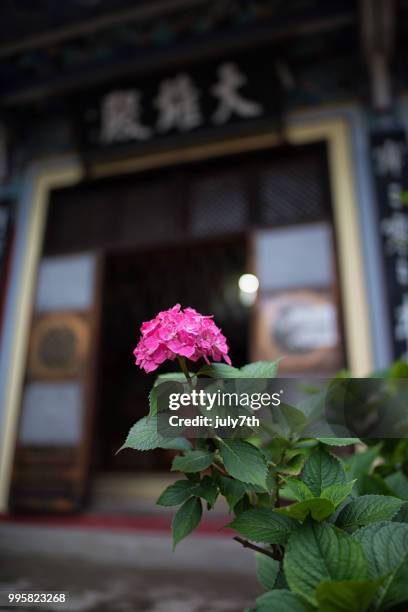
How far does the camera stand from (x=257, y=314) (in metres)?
3.45

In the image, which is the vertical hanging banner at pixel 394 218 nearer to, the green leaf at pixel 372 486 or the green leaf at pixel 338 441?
the green leaf at pixel 372 486

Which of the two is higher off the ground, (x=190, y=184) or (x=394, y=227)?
(x=190, y=184)

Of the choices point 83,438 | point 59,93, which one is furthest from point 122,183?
point 83,438

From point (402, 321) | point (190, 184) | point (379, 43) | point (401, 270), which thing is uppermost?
point (379, 43)

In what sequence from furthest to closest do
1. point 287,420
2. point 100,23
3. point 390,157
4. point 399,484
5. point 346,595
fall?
point 100,23
point 390,157
point 399,484
point 287,420
point 346,595

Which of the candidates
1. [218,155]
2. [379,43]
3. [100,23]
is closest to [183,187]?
[218,155]

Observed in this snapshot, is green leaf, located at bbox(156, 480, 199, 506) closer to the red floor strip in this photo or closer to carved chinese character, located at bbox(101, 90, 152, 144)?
the red floor strip

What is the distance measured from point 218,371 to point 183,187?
3446mm

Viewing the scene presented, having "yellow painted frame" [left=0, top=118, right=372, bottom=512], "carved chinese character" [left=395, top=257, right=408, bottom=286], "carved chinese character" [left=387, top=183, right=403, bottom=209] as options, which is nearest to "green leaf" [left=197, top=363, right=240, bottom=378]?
"yellow painted frame" [left=0, top=118, right=372, bottom=512]

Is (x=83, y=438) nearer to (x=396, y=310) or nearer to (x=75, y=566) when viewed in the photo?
(x=75, y=566)

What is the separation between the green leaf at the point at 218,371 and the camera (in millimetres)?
798

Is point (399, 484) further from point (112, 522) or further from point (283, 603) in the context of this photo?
point (112, 522)

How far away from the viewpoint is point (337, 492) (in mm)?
690

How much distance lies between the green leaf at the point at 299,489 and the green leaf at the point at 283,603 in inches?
5.4
